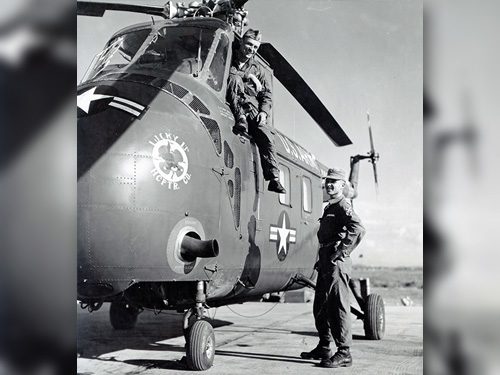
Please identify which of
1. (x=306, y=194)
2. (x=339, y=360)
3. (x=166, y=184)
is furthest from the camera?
(x=306, y=194)

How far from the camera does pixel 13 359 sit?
4.77m

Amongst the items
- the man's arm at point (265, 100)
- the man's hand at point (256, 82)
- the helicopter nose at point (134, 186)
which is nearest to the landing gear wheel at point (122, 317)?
the helicopter nose at point (134, 186)

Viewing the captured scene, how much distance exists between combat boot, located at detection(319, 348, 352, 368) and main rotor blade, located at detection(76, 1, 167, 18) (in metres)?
4.36

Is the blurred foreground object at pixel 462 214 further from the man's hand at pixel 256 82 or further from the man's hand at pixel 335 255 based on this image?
the man's hand at pixel 256 82

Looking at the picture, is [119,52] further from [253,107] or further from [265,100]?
[265,100]

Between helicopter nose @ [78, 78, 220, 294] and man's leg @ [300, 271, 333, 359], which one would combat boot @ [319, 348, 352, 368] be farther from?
helicopter nose @ [78, 78, 220, 294]

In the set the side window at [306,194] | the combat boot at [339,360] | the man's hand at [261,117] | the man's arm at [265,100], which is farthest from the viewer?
the side window at [306,194]

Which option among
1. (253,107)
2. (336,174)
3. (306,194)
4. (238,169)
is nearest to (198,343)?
(238,169)

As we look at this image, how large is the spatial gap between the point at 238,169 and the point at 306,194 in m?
2.38

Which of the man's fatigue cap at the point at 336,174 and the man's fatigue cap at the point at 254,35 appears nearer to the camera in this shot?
the man's fatigue cap at the point at 336,174

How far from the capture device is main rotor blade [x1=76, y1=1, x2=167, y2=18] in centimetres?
581

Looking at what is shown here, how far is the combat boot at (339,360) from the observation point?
5.71m

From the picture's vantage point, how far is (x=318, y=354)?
5.98 metres

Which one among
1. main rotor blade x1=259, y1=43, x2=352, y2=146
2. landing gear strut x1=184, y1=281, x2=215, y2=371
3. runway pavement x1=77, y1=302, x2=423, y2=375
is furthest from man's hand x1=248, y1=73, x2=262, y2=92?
runway pavement x1=77, y1=302, x2=423, y2=375
